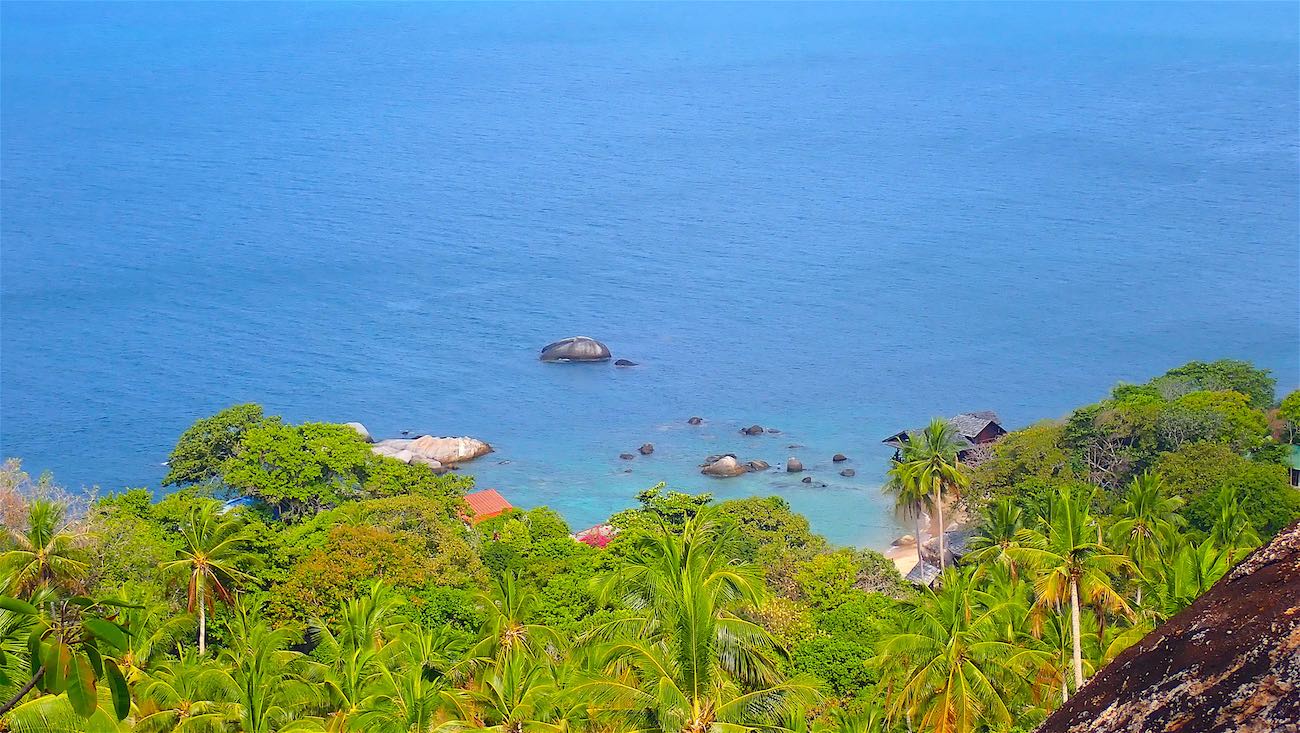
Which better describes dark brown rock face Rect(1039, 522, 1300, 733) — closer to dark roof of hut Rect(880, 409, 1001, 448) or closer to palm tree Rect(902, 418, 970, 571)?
palm tree Rect(902, 418, 970, 571)

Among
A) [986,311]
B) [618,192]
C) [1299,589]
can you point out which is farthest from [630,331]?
[1299,589]

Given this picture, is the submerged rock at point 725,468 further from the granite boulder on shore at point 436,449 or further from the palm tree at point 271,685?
the palm tree at point 271,685

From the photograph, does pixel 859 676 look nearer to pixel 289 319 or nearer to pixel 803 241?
pixel 289 319

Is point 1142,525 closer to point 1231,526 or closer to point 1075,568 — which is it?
point 1231,526

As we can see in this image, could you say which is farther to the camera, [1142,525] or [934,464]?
[934,464]

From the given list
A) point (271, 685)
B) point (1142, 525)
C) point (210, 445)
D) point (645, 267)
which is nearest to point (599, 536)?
point (210, 445)

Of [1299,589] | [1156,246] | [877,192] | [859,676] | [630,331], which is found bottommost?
[859,676]
